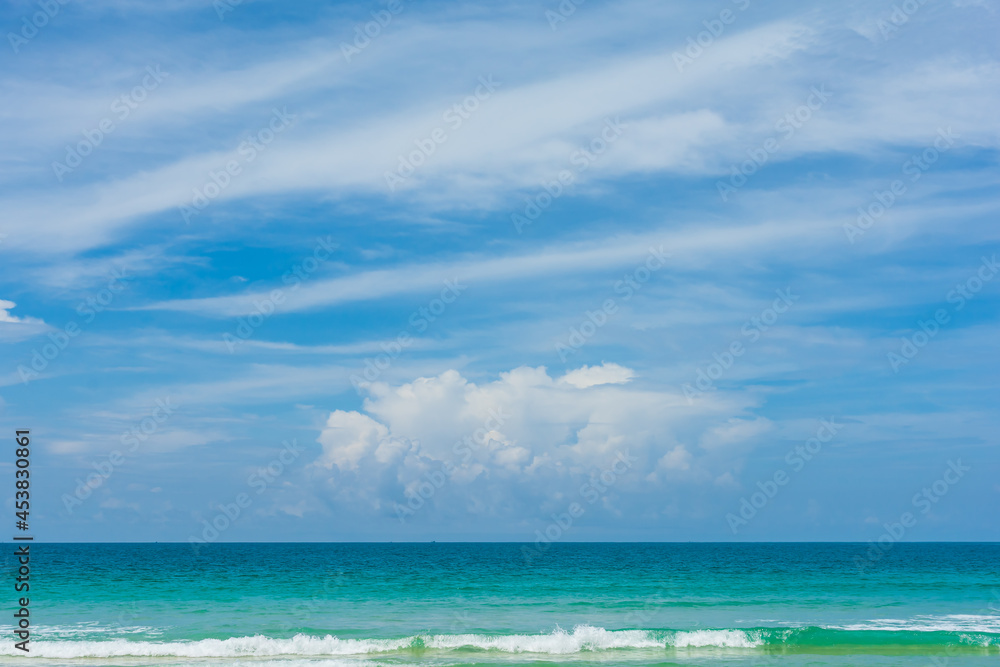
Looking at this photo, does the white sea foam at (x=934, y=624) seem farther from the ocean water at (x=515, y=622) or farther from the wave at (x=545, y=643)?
the wave at (x=545, y=643)

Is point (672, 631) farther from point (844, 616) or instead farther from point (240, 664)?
point (240, 664)

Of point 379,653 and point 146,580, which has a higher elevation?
point 146,580

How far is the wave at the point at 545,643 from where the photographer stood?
2466 centimetres

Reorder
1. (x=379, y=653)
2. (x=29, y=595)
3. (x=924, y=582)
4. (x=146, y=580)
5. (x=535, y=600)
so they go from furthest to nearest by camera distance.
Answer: (x=146, y=580), (x=924, y=582), (x=29, y=595), (x=535, y=600), (x=379, y=653)

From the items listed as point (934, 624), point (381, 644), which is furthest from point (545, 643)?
point (934, 624)

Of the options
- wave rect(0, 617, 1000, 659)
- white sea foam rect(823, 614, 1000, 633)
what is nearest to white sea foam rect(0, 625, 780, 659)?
wave rect(0, 617, 1000, 659)

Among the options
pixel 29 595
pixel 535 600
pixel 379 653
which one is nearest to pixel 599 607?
pixel 535 600

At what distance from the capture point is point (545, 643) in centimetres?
2559

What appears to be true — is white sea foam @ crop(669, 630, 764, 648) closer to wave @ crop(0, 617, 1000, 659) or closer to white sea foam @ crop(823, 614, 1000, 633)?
wave @ crop(0, 617, 1000, 659)

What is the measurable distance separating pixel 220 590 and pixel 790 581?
106 feet

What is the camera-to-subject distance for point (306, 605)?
1363 inches

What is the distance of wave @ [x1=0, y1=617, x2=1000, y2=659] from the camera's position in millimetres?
24656

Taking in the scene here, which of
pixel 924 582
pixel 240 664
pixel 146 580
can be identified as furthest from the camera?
pixel 146 580

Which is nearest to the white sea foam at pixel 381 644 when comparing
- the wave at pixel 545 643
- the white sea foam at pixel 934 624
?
the wave at pixel 545 643
